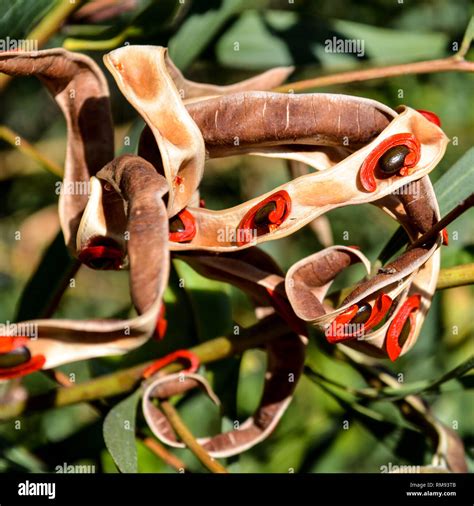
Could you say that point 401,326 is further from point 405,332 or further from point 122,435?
point 122,435

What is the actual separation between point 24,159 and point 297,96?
126 cm

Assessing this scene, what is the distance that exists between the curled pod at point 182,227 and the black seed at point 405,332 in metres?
0.30

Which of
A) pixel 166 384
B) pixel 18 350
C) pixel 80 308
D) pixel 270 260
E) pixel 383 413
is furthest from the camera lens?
pixel 80 308

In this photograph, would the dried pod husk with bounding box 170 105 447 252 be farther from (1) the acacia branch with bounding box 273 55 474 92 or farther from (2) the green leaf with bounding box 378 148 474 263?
(1) the acacia branch with bounding box 273 55 474 92

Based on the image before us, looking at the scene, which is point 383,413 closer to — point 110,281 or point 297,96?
point 297,96

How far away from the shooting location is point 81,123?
117 cm

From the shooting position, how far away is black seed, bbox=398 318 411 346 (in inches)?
43.8

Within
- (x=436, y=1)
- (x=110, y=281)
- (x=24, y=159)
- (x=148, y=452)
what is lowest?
(x=110, y=281)

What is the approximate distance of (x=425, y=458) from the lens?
1.62m

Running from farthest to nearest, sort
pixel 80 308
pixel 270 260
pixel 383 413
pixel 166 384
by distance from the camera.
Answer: pixel 80 308 → pixel 383 413 → pixel 166 384 → pixel 270 260

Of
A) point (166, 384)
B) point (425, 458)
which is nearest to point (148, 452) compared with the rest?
point (166, 384)

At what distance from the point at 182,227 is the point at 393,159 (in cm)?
27

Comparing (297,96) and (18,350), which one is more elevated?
(297,96)

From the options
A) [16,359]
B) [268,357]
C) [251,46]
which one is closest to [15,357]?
[16,359]
